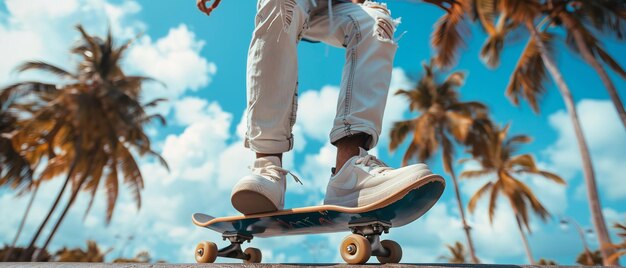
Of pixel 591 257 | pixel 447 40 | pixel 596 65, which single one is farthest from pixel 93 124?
pixel 591 257

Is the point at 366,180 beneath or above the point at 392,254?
above

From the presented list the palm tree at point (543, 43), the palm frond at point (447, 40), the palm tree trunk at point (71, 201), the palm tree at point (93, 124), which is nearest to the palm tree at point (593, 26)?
the palm tree at point (543, 43)

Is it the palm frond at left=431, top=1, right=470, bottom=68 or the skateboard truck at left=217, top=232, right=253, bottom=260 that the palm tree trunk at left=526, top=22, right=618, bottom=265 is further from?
the skateboard truck at left=217, top=232, right=253, bottom=260

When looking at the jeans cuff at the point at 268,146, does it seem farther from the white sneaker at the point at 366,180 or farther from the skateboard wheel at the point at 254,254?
the skateboard wheel at the point at 254,254

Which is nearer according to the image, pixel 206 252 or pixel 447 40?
pixel 206 252

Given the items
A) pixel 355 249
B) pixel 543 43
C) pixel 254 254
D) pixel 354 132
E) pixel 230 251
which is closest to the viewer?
pixel 355 249

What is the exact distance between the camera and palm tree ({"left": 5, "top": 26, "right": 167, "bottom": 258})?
18.6 meters

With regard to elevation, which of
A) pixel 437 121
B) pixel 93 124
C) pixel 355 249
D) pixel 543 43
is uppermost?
pixel 437 121

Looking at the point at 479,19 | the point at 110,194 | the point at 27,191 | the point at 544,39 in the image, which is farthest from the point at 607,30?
the point at 27,191

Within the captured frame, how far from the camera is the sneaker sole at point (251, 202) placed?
169 centimetres

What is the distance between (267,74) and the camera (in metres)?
1.86

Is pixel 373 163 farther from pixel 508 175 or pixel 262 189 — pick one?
pixel 508 175

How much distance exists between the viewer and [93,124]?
19281 millimetres

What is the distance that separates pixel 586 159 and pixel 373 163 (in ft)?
46.5
